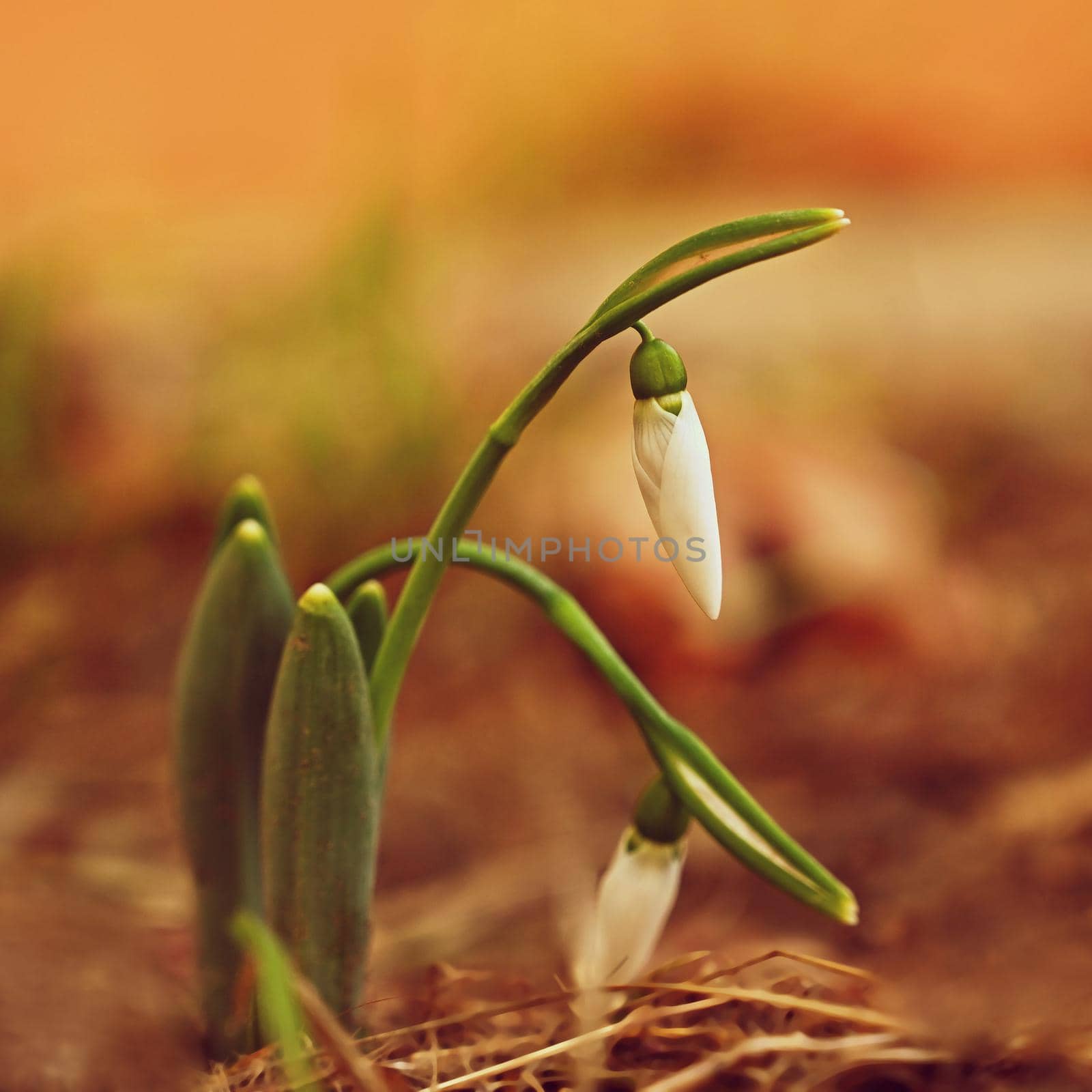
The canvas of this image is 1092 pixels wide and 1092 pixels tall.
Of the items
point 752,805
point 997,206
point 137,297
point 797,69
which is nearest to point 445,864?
point 752,805

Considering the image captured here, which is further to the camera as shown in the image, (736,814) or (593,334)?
(736,814)

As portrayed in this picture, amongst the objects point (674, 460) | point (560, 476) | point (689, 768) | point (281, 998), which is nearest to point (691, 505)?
point (674, 460)

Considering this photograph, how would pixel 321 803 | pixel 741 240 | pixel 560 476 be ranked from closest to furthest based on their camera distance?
pixel 741 240
pixel 321 803
pixel 560 476

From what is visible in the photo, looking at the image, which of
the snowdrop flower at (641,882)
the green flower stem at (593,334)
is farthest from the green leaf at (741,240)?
the snowdrop flower at (641,882)

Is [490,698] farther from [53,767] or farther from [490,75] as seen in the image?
[490,75]

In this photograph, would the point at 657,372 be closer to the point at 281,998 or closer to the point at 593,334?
the point at 593,334

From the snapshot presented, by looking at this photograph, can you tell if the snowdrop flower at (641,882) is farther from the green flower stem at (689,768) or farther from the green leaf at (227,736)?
the green leaf at (227,736)
